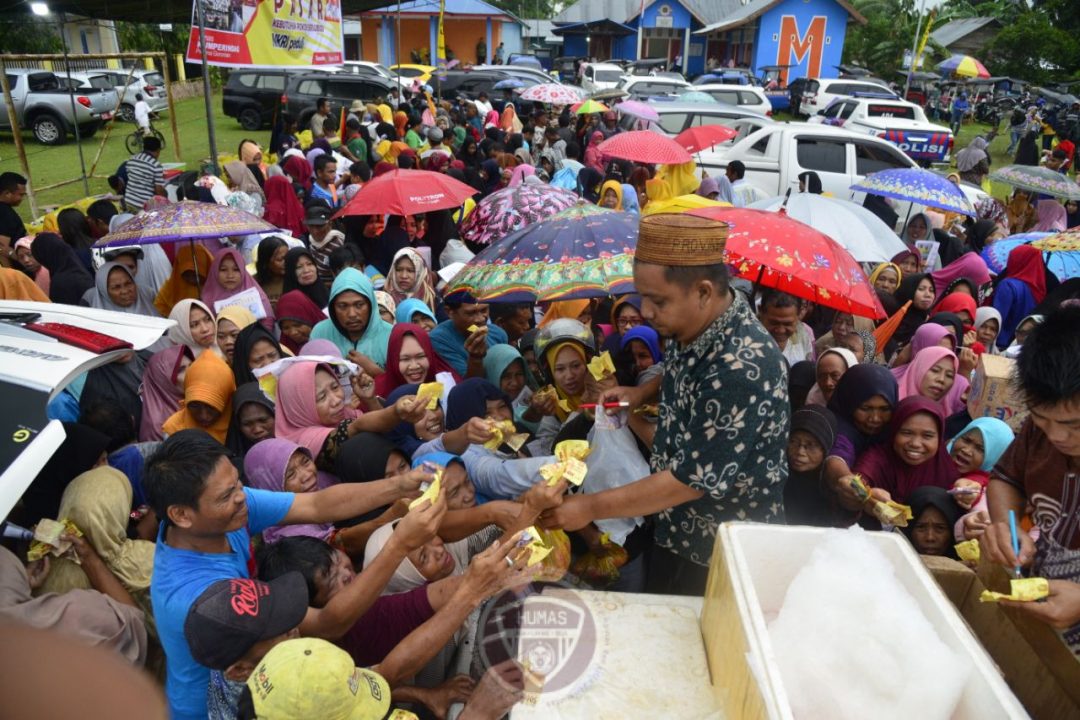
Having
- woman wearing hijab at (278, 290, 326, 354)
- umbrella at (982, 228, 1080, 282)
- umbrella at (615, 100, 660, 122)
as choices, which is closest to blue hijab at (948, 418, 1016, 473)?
umbrella at (982, 228, 1080, 282)

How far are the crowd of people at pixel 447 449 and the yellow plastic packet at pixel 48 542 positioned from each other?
0.04 metres

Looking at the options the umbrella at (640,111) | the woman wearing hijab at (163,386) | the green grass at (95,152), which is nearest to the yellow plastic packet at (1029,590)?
the woman wearing hijab at (163,386)

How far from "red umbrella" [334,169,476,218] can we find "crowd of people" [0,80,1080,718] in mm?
428

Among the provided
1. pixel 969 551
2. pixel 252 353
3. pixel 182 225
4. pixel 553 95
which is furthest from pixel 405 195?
pixel 553 95

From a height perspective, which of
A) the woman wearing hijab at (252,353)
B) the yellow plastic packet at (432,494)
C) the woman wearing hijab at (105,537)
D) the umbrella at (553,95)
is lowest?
the woman wearing hijab at (105,537)

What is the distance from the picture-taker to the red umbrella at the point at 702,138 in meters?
9.83

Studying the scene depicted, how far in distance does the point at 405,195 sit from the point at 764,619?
5014 millimetres

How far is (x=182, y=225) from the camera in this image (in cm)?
452

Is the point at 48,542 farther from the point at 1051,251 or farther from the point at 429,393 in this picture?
the point at 1051,251

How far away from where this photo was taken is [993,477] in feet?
7.47

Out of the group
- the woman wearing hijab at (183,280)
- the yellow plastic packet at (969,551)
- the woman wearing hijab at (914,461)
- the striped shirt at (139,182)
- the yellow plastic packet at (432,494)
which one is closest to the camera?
the yellow plastic packet at (432,494)

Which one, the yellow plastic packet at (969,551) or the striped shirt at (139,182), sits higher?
the striped shirt at (139,182)

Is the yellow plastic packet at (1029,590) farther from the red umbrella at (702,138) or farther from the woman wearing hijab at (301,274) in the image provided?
the red umbrella at (702,138)

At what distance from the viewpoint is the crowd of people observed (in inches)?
75.2
